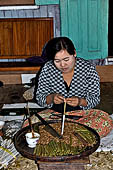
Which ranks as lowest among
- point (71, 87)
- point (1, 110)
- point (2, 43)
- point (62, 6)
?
point (1, 110)

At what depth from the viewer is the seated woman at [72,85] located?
2.54 metres

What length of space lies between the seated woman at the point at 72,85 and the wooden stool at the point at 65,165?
642 millimetres

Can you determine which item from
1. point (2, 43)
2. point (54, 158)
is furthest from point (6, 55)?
point (54, 158)

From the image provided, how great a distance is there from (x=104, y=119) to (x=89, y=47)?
2288 millimetres

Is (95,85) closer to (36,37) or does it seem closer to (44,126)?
(44,126)

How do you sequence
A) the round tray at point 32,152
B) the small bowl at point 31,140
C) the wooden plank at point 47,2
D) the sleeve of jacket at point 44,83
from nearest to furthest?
the round tray at point 32,152 → the small bowl at point 31,140 → the sleeve of jacket at point 44,83 → the wooden plank at point 47,2

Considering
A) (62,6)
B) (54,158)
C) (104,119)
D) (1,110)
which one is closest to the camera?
(54,158)

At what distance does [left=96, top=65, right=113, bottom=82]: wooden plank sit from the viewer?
4.84 m

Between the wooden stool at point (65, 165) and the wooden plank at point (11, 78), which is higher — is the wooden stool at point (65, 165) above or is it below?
below

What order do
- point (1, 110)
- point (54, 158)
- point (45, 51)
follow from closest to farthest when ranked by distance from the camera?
point (54, 158) < point (1, 110) < point (45, 51)

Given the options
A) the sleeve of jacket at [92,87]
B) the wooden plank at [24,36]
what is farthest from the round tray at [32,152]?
the wooden plank at [24,36]

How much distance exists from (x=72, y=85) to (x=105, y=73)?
2.19 m

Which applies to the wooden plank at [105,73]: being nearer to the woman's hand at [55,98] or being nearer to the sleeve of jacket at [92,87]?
the sleeve of jacket at [92,87]

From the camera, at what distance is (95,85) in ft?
8.96
